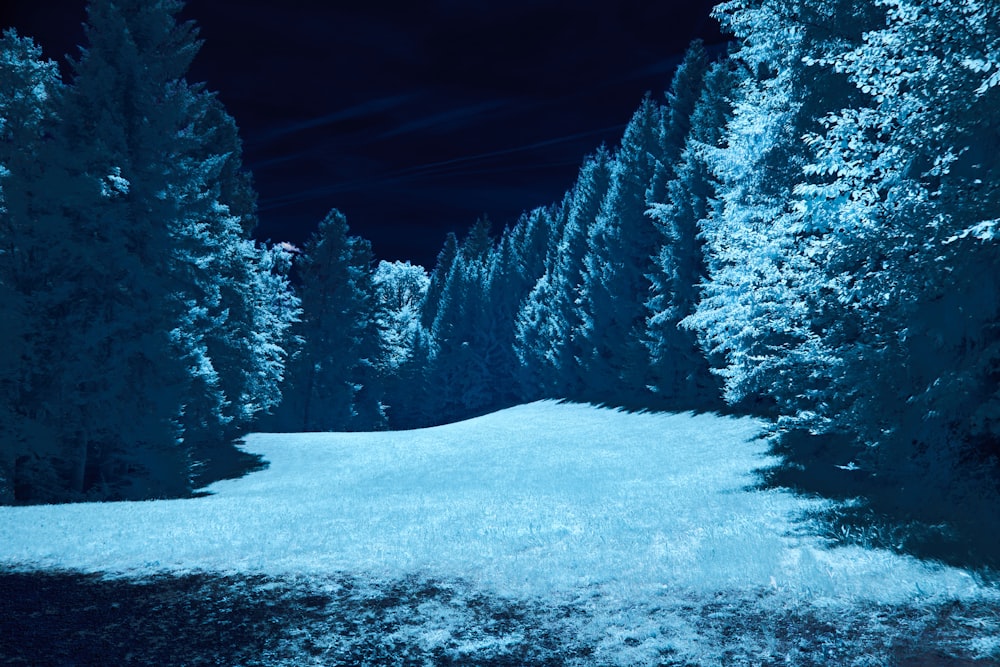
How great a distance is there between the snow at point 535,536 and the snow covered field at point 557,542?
32 mm

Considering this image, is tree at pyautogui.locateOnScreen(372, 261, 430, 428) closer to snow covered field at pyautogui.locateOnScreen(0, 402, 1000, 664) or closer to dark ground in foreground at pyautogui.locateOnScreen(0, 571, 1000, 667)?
snow covered field at pyautogui.locateOnScreen(0, 402, 1000, 664)

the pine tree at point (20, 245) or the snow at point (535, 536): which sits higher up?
the pine tree at point (20, 245)

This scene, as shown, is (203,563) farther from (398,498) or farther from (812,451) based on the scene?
(812,451)

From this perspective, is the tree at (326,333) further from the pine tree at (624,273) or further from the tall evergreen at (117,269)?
the tall evergreen at (117,269)

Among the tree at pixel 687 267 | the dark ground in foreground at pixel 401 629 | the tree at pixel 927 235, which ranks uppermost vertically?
the tree at pixel 687 267

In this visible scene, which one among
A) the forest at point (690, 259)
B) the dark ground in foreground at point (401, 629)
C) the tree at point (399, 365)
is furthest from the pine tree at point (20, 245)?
the tree at point (399, 365)

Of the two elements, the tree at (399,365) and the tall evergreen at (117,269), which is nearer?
the tall evergreen at (117,269)

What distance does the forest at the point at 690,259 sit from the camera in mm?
8430

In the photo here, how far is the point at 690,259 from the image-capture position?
93.5 feet

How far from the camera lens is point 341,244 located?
52.0 meters

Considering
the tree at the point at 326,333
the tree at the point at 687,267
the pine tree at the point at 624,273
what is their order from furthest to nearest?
the tree at the point at 326,333 → the pine tree at the point at 624,273 → the tree at the point at 687,267

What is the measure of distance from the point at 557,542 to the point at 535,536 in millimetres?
449

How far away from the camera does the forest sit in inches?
332

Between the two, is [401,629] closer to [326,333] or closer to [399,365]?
[326,333]
